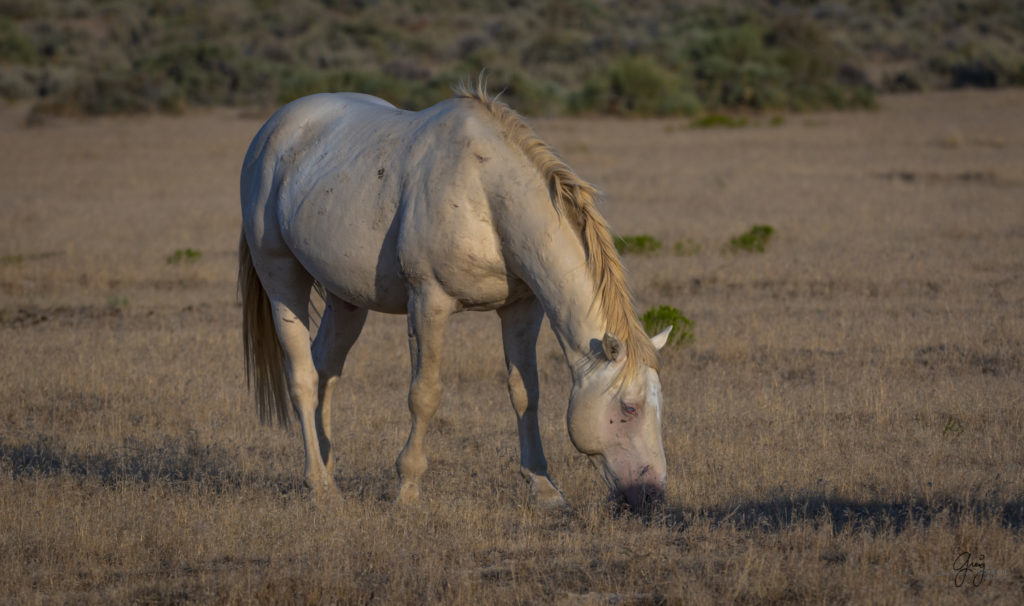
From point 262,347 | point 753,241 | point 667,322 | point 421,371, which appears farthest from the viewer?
point 753,241

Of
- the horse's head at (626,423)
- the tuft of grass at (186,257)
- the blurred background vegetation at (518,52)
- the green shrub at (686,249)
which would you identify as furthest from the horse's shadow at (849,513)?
the blurred background vegetation at (518,52)

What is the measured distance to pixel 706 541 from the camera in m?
4.50

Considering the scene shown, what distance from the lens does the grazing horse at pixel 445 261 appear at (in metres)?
4.77

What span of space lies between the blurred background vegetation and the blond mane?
2512 cm

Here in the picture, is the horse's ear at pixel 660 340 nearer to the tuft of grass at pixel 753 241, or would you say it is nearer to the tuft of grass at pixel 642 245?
the tuft of grass at pixel 642 245

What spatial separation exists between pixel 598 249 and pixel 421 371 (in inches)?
42.8

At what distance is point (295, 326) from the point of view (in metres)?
6.11

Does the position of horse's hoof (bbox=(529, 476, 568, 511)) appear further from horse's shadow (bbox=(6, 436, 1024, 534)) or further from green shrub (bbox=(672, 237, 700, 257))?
green shrub (bbox=(672, 237, 700, 257))

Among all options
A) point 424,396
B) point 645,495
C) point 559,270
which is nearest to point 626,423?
point 645,495

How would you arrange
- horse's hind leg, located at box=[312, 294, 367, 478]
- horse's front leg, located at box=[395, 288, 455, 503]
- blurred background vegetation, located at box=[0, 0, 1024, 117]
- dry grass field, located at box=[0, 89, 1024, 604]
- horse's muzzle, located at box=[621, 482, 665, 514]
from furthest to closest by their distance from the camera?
blurred background vegetation, located at box=[0, 0, 1024, 117]
horse's hind leg, located at box=[312, 294, 367, 478]
horse's front leg, located at box=[395, 288, 455, 503]
horse's muzzle, located at box=[621, 482, 665, 514]
dry grass field, located at box=[0, 89, 1024, 604]

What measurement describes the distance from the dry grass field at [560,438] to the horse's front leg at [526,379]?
220mm

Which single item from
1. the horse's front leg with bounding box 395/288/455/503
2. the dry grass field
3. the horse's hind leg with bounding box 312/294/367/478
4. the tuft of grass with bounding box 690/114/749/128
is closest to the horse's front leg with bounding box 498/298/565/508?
the dry grass field

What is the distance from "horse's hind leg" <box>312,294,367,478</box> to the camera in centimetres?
620

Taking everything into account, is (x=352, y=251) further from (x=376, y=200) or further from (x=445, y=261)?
(x=445, y=261)
